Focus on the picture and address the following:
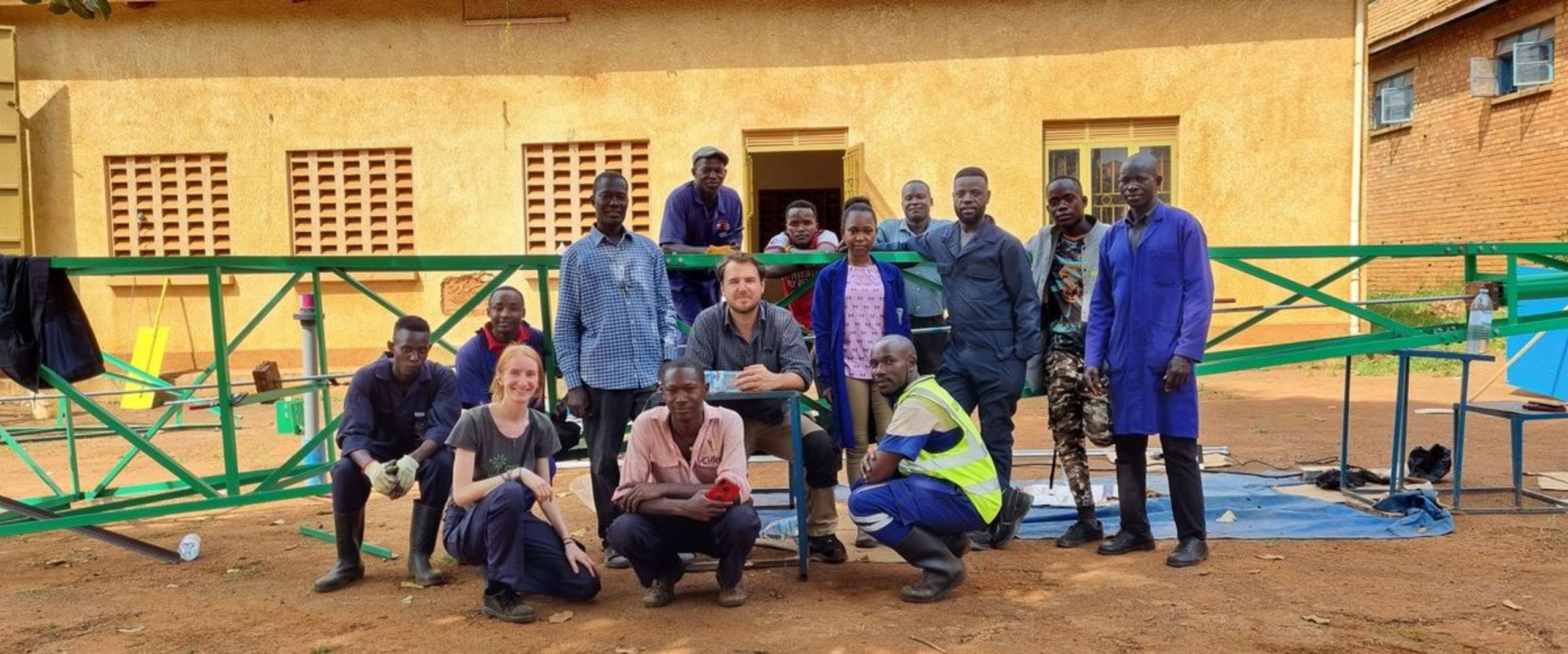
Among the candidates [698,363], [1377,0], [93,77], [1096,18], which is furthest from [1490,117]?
[93,77]

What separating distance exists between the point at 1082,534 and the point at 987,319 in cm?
114

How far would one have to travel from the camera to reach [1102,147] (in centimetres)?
1148

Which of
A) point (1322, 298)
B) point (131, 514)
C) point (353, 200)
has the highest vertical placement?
point (353, 200)

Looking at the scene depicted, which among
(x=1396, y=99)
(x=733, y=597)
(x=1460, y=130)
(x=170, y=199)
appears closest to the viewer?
(x=733, y=597)

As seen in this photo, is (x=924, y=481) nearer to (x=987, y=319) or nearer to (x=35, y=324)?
(x=987, y=319)

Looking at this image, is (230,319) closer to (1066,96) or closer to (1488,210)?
(1066,96)

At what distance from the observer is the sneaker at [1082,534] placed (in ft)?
17.6

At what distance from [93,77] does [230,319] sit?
2747 millimetres

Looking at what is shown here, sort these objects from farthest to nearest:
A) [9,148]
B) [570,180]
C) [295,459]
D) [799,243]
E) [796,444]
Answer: [570,180] < [9,148] < [799,243] < [295,459] < [796,444]

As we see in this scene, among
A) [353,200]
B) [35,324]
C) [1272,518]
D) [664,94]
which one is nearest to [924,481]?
[1272,518]

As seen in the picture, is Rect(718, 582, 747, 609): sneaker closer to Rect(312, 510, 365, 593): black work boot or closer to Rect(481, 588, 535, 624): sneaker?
Rect(481, 588, 535, 624): sneaker

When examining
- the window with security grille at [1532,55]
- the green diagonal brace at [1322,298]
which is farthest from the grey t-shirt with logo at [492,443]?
the window with security grille at [1532,55]

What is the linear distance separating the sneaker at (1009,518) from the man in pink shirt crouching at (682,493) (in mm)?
1421

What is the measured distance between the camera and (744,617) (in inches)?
170
